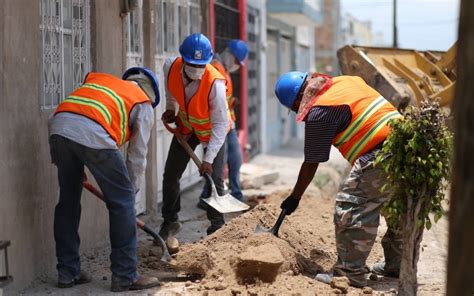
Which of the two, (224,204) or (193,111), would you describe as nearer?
(193,111)

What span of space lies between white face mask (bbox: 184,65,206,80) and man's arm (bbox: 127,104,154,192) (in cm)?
126

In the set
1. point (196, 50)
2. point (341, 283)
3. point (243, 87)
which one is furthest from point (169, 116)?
point (243, 87)

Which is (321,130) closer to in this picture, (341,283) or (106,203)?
(341,283)

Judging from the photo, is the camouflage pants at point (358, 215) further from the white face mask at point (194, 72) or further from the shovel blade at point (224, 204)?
the white face mask at point (194, 72)

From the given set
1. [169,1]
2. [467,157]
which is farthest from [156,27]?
[467,157]

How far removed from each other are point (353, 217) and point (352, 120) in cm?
67

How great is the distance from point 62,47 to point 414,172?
2.90 metres

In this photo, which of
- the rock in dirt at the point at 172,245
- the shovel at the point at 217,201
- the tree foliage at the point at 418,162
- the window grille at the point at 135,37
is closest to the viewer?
the tree foliage at the point at 418,162

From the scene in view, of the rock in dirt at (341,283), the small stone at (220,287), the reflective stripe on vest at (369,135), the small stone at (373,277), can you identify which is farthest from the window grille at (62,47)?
the small stone at (373,277)

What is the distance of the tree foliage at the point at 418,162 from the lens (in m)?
5.07

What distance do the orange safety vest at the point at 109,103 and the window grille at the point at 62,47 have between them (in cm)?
57

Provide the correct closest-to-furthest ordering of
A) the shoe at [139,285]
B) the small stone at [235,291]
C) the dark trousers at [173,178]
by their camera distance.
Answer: the small stone at [235,291], the shoe at [139,285], the dark trousers at [173,178]

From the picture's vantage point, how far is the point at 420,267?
6727 millimetres

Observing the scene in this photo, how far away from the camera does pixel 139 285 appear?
5559 mm
